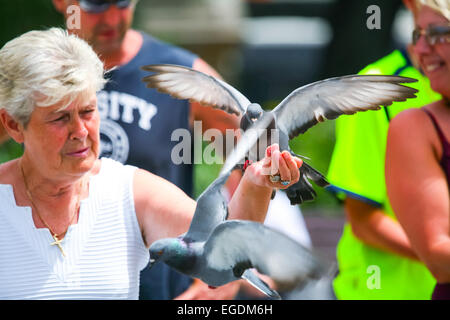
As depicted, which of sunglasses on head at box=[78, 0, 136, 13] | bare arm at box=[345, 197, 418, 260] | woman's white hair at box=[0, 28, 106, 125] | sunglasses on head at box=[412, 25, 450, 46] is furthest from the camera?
bare arm at box=[345, 197, 418, 260]

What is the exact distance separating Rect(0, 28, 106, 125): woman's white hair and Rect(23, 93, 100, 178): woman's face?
2 centimetres

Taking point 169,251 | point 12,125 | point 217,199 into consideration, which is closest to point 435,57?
point 217,199

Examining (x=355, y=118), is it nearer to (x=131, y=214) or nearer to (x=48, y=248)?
(x=131, y=214)

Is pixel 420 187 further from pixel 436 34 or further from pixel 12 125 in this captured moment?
pixel 12 125

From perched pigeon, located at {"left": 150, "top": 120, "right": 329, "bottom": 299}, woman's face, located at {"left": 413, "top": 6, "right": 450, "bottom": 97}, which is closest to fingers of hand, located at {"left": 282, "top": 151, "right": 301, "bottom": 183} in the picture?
perched pigeon, located at {"left": 150, "top": 120, "right": 329, "bottom": 299}

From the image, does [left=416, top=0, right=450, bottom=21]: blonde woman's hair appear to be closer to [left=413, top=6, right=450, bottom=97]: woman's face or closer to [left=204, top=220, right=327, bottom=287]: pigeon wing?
[left=413, top=6, right=450, bottom=97]: woman's face

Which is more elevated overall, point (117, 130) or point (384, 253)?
point (117, 130)

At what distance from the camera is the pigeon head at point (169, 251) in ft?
5.42

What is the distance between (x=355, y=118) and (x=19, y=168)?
1.09 meters

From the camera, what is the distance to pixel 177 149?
2.13 m

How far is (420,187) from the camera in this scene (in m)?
2.06

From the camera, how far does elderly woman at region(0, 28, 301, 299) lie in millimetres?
1779

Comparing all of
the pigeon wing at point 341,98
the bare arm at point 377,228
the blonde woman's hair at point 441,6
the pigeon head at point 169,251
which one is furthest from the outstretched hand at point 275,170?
the bare arm at point 377,228
